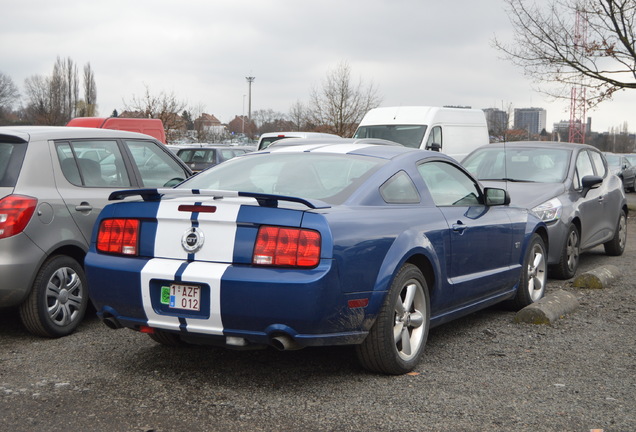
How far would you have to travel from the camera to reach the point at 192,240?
178 inches

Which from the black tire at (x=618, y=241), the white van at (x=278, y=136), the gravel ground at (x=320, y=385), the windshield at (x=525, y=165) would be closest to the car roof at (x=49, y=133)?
the gravel ground at (x=320, y=385)

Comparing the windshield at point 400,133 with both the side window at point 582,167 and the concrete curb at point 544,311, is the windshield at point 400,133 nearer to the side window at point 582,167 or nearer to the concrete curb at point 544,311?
the side window at point 582,167

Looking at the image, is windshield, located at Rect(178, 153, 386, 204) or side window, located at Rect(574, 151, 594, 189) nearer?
windshield, located at Rect(178, 153, 386, 204)

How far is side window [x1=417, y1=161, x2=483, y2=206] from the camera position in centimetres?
572

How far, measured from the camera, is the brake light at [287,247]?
14.1 feet

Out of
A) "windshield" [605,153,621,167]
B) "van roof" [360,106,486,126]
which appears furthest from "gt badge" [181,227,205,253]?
"windshield" [605,153,621,167]

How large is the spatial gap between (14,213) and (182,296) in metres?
1.97

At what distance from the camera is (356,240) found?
14.8 ft

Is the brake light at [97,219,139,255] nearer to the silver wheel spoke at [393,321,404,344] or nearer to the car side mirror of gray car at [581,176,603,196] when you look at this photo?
the silver wheel spoke at [393,321,404,344]

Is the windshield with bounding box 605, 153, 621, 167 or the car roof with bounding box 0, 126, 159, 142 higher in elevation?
the car roof with bounding box 0, 126, 159, 142

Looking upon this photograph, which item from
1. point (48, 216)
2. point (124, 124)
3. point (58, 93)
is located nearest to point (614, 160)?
point (124, 124)

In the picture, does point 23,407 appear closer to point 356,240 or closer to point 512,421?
point 356,240

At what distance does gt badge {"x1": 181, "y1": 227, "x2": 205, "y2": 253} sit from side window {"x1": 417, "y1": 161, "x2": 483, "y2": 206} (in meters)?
1.85

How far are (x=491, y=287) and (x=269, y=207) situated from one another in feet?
8.39
